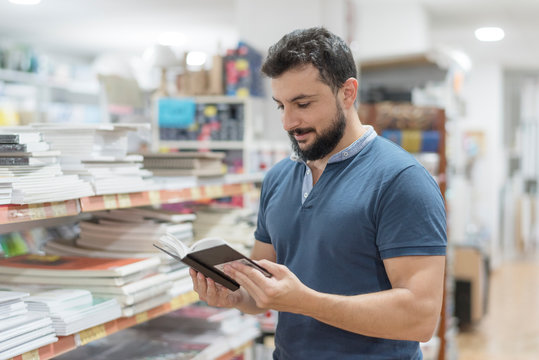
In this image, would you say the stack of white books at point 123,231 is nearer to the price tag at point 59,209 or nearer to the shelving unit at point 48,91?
the price tag at point 59,209

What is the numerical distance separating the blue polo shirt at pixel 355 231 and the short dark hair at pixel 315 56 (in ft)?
0.77

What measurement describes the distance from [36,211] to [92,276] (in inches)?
16.6

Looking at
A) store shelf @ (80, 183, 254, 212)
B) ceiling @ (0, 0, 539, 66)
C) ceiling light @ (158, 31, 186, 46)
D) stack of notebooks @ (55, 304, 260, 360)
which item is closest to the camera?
store shelf @ (80, 183, 254, 212)

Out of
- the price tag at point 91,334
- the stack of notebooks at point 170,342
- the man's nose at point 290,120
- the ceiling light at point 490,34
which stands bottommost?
the stack of notebooks at point 170,342

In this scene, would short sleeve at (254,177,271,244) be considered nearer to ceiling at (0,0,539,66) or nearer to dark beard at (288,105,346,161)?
dark beard at (288,105,346,161)

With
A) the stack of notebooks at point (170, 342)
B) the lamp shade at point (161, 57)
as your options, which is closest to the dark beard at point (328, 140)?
the stack of notebooks at point (170, 342)

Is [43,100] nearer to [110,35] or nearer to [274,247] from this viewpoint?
[110,35]

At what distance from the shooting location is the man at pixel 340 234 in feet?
5.21

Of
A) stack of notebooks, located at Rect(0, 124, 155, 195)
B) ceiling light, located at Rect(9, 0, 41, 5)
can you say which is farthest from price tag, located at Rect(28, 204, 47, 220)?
ceiling light, located at Rect(9, 0, 41, 5)

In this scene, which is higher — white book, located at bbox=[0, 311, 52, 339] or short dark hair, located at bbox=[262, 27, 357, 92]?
short dark hair, located at bbox=[262, 27, 357, 92]

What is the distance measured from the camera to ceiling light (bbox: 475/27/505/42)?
8.73 meters

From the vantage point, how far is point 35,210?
5.76 ft

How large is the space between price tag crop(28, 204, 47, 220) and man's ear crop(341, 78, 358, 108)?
3.04ft

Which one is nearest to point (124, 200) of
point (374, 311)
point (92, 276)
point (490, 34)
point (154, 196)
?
point (154, 196)
